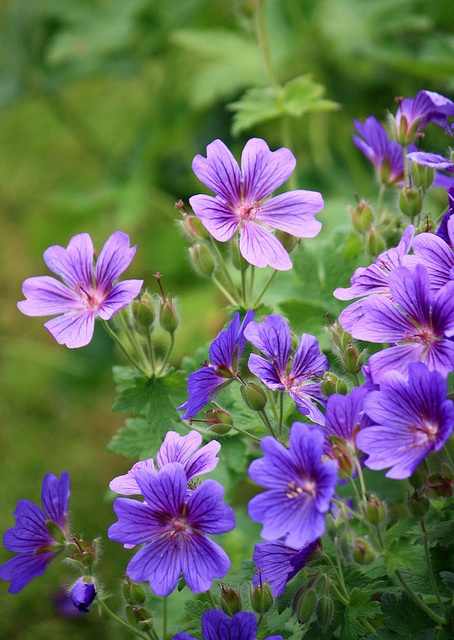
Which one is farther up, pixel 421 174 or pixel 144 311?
pixel 421 174

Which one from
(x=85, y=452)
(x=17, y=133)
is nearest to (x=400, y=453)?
(x=85, y=452)

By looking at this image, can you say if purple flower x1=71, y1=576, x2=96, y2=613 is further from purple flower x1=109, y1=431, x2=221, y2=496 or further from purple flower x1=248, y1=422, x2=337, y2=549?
purple flower x1=248, y1=422, x2=337, y2=549

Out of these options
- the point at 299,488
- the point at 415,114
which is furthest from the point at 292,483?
the point at 415,114

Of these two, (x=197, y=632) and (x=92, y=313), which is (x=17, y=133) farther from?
(x=197, y=632)

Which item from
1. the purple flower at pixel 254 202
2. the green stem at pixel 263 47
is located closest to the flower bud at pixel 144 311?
the purple flower at pixel 254 202

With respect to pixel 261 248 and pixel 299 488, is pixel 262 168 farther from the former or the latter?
pixel 299 488

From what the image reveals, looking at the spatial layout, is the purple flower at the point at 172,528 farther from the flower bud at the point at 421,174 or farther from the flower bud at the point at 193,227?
the flower bud at the point at 421,174

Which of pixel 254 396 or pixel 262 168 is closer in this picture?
pixel 254 396

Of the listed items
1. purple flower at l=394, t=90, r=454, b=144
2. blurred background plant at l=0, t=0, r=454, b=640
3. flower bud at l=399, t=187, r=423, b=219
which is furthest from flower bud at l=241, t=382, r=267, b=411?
blurred background plant at l=0, t=0, r=454, b=640
